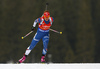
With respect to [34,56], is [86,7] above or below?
above

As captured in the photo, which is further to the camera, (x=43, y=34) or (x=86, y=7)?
(x=86, y=7)

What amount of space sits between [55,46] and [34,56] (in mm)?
2824

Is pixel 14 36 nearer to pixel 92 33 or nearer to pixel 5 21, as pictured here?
pixel 5 21

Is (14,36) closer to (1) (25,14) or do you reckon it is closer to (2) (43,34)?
(1) (25,14)

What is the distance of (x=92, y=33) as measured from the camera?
45.0 meters

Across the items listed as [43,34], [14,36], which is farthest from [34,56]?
[43,34]

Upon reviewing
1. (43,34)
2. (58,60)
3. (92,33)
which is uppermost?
(43,34)

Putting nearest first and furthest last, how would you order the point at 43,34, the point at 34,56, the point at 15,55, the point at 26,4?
the point at 43,34 < the point at 34,56 < the point at 15,55 < the point at 26,4
